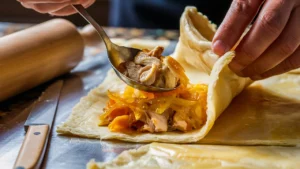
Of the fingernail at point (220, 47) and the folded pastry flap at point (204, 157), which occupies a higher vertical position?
the fingernail at point (220, 47)

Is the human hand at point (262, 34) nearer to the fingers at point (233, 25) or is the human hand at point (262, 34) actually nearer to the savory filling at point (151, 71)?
the fingers at point (233, 25)

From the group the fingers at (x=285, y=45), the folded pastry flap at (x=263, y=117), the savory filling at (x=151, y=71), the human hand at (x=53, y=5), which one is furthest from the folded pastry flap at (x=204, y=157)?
the human hand at (x=53, y=5)

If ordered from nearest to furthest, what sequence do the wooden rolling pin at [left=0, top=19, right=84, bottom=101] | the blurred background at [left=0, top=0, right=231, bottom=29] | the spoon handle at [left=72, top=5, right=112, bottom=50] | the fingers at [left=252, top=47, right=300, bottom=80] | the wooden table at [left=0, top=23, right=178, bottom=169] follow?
the wooden table at [left=0, top=23, right=178, bottom=169] < the fingers at [left=252, top=47, right=300, bottom=80] < the spoon handle at [left=72, top=5, right=112, bottom=50] < the wooden rolling pin at [left=0, top=19, right=84, bottom=101] < the blurred background at [left=0, top=0, right=231, bottom=29]

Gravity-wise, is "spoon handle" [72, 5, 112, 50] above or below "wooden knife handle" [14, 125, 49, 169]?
above

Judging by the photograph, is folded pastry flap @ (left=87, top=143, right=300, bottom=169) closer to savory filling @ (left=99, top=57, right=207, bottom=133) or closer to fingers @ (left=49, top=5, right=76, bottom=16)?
savory filling @ (left=99, top=57, right=207, bottom=133)

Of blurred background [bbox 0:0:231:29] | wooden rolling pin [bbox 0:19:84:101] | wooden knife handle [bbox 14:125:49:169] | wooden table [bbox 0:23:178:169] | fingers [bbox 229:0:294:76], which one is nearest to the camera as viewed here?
wooden knife handle [bbox 14:125:49:169]

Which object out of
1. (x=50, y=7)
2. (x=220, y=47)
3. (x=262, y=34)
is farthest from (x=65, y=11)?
(x=262, y=34)

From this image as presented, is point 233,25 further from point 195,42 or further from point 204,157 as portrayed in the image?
point 204,157

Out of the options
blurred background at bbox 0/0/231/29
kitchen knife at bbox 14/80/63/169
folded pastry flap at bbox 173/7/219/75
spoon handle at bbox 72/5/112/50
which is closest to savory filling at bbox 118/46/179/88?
spoon handle at bbox 72/5/112/50
